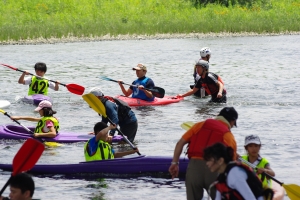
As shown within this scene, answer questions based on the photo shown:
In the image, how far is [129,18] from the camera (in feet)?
121

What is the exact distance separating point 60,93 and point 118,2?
23600 mm

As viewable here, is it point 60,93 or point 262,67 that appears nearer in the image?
point 60,93

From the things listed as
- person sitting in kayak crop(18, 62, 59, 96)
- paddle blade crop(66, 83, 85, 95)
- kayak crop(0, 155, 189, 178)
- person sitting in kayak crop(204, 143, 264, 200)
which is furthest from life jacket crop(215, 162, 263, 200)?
person sitting in kayak crop(18, 62, 59, 96)

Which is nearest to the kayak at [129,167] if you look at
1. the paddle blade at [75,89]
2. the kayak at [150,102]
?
the paddle blade at [75,89]

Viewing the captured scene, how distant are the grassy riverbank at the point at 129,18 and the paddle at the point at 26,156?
25.5 meters

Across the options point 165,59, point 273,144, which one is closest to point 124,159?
point 273,144

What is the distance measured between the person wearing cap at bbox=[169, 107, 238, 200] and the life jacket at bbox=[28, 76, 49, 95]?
852 cm

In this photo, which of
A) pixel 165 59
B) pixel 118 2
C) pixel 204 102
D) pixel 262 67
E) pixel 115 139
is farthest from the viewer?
pixel 118 2

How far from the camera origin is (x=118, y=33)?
3403cm

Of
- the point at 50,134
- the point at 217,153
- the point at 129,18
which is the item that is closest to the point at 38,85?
the point at 50,134

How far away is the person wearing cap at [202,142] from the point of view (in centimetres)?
657

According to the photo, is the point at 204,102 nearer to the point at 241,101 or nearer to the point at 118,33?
the point at 241,101

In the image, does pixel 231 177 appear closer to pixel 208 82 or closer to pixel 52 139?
pixel 52 139

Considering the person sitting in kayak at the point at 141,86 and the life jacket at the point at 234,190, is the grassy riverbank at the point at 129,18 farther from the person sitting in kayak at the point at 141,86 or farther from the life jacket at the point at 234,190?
the life jacket at the point at 234,190
